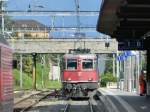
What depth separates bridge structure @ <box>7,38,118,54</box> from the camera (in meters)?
76.1

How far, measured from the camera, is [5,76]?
16.9 metres

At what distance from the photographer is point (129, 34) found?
30594mm

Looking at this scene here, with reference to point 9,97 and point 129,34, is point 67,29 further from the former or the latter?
point 9,97

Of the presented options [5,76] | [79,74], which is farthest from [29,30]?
[5,76]

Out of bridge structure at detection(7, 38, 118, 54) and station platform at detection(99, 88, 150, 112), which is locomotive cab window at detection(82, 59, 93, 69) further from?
bridge structure at detection(7, 38, 118, 54)

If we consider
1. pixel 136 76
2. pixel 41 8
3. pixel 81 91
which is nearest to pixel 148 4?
pixel 136 76

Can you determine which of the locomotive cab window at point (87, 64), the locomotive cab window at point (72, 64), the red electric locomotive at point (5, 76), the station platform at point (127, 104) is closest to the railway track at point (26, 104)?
the locomotive cab window at point (72, 64)

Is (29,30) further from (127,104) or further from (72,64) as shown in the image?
(127,104)

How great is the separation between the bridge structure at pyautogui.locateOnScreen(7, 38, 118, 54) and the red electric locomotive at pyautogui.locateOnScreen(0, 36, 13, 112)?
57455 mm

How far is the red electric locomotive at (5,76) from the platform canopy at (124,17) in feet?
10.6

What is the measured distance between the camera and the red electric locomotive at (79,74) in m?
44.7

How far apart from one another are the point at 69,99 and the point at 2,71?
1149 inches

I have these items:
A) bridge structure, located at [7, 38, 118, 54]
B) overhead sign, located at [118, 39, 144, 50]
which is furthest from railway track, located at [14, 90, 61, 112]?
bridge structure, located at [7, 38, 118, 54]

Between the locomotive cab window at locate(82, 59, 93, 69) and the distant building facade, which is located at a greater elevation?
the distant building facade
